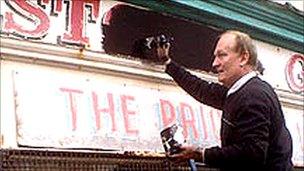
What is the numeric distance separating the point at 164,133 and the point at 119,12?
1043 millimetres

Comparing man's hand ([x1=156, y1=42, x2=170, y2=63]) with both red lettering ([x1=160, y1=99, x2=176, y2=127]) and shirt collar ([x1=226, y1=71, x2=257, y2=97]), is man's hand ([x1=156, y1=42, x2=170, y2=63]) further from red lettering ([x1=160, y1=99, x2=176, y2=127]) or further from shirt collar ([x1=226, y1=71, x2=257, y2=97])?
shirt collar ([x1=226, y1=71, x2=257, y2=97])

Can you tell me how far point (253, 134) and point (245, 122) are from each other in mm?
84

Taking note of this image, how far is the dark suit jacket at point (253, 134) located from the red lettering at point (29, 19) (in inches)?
50.3

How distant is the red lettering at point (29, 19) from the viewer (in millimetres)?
3875

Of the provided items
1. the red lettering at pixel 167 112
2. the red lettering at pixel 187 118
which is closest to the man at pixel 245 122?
the red lettering at pixel 167 112

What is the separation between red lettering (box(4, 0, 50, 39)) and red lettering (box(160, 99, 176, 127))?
1.16 metres

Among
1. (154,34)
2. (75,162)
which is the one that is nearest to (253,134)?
(75,162)

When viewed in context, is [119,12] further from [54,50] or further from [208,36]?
[208,36]

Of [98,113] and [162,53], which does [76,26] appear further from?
[162,53]

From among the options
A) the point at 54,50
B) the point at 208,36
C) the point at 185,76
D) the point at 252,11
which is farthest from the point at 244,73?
the point at 252,11

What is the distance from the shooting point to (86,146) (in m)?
4.14

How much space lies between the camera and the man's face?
12.2 feet

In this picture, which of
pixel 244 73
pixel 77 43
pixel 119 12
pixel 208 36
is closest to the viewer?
pixel 244 73

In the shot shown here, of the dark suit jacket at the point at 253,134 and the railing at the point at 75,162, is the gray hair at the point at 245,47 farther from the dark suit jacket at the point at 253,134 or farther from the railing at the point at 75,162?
the railing at the point at 75,162
